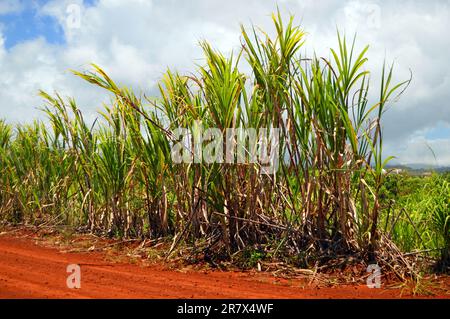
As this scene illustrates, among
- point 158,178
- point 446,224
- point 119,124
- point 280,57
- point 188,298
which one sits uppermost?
point 280,57

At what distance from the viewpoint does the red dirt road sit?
3.35 metres

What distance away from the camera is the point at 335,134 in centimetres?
386

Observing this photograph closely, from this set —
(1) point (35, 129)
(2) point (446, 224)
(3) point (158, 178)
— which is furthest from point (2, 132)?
(2) point (446, 224)

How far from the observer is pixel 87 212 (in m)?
6.11

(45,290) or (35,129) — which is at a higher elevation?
(35,129)

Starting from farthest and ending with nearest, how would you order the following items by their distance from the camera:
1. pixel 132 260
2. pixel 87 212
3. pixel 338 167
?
1. pixel 87 212
2. pixel 132 260
3. pixel 338 167

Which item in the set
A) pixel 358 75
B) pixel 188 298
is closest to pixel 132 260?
pixel 188 298

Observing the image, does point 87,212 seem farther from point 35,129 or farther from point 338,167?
point 338,167

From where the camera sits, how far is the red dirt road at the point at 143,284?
11.0 feet

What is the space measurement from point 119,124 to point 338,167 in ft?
8.53

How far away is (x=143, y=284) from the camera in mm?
3676

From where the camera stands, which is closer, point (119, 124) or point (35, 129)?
point (119, 124)

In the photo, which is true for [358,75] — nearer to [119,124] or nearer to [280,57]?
[280,57]

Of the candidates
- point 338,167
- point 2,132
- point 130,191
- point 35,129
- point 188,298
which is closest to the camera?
point 188,298
